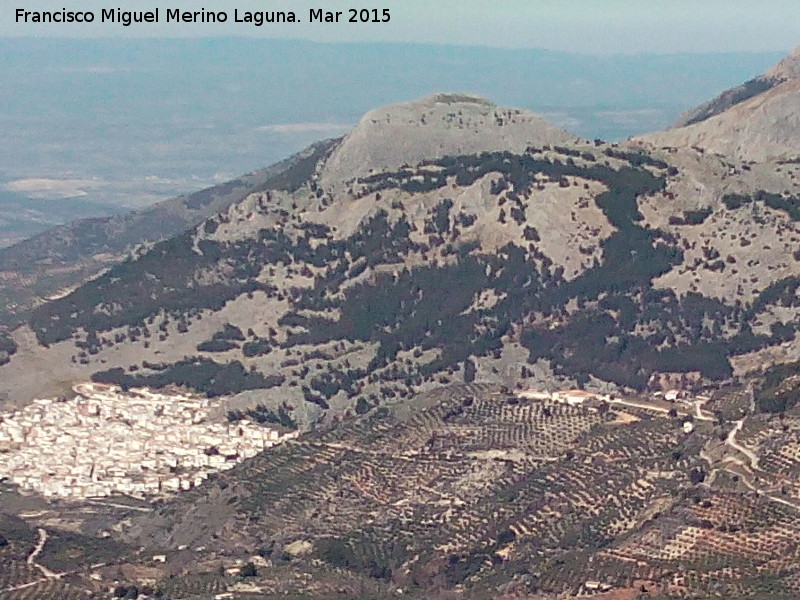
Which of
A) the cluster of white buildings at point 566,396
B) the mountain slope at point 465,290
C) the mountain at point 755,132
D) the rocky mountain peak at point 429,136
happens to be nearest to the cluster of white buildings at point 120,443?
the mountain slope at point 465,290

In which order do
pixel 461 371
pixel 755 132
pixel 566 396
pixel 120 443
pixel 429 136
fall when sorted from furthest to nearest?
pixel 429 136
pixel 755 132
pixel 461 371
pixel 120 443
pixel 566 396

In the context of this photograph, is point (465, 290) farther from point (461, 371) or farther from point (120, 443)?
point (120, 443)

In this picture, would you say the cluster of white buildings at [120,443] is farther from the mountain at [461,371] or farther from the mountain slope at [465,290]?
the mountain slope at [465,290]

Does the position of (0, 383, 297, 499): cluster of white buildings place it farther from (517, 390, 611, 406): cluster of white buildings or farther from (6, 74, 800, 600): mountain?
(517, 390, 611, 406): cluster of white buildings

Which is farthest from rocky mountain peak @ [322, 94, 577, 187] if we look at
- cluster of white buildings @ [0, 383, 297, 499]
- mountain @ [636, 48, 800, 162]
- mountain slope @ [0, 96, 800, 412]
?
cluster of white buildings @ [0, 383, 297, 499]

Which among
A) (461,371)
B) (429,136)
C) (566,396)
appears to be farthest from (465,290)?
(429,136)

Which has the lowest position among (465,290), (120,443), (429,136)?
(120,443)
